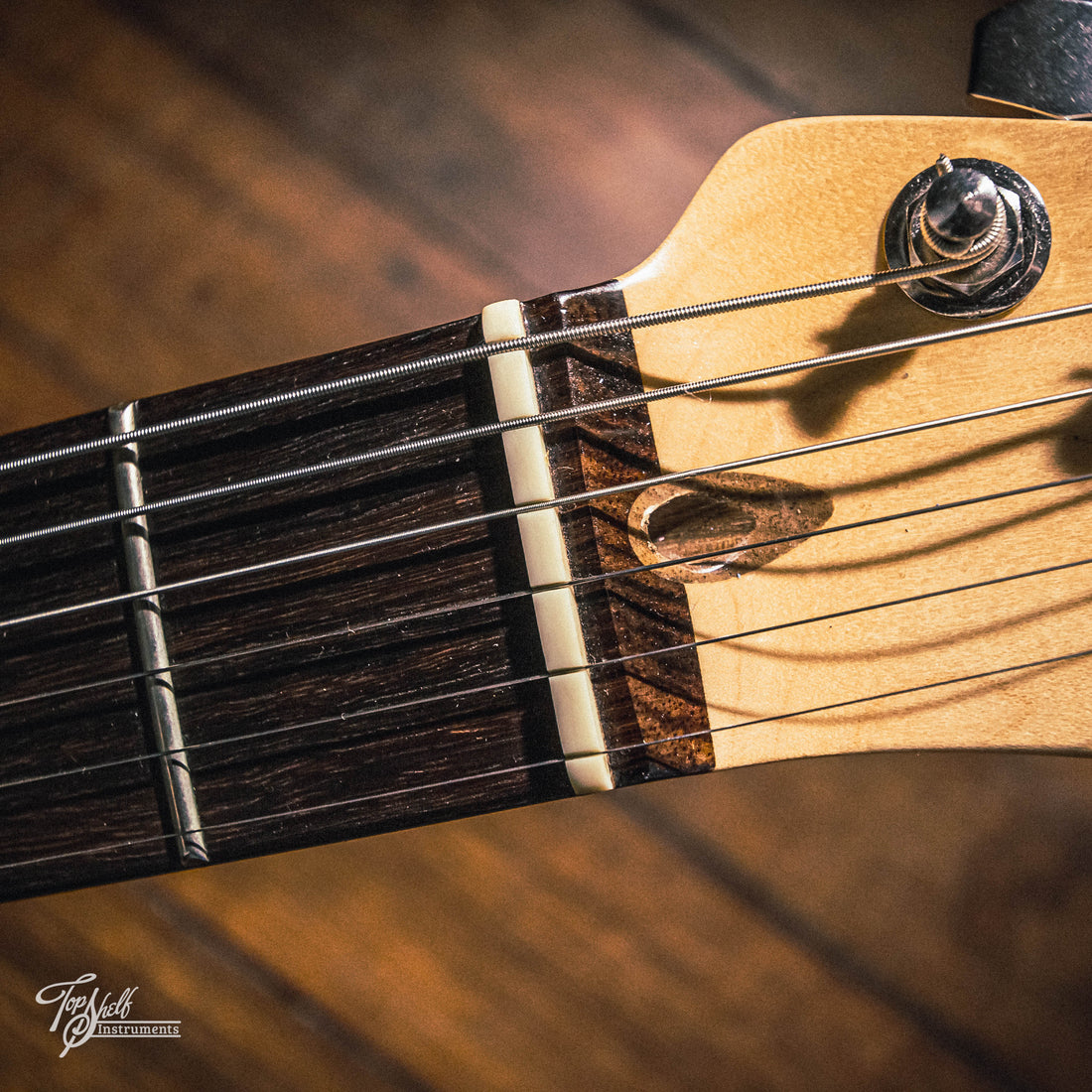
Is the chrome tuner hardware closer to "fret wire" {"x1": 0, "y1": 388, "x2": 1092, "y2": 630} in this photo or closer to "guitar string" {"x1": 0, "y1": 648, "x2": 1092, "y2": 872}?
"fret wire" {"x1": 0, "y1": 388, "x2": 1092, "y2": 630}

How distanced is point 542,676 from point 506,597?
5cm

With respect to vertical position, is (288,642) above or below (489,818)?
above

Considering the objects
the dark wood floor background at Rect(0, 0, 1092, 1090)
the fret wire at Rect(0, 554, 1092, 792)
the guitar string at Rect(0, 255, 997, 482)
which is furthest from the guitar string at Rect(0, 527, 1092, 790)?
the dark wood floor background at Rect(0, 0, 1092, 1090)

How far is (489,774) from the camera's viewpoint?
0.46 meters

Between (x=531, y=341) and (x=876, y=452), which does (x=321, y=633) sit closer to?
(x=531, y=341)

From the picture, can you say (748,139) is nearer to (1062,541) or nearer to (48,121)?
(1062,541)

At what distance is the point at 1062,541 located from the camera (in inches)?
16.9

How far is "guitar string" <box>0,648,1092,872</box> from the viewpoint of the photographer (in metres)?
0.44

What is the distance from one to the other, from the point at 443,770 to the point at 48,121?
2.06 feet

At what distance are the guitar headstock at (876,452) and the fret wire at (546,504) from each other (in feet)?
0.05

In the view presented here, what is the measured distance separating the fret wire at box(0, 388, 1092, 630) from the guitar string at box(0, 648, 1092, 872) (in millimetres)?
134

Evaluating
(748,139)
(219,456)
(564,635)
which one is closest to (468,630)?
(564,635)

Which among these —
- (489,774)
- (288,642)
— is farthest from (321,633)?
(489,774)

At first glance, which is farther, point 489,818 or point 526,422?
point 489,818
